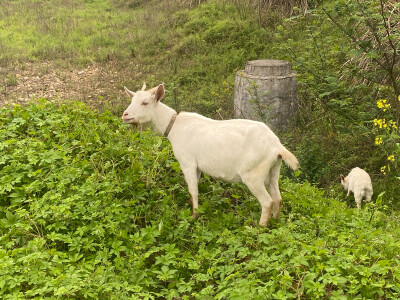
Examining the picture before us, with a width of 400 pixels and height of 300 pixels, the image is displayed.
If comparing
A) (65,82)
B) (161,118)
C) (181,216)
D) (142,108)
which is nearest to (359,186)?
(181,216)

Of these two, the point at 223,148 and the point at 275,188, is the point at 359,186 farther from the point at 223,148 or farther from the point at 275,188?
the point at 223,148

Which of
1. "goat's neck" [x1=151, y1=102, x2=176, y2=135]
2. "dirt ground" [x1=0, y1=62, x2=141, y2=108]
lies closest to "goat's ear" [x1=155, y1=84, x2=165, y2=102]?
"goat's neck" [x1=151, y1=102, x2=176, y2=135]

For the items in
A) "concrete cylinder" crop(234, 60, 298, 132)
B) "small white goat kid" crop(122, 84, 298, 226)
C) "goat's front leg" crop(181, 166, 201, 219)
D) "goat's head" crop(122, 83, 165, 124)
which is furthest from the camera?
"concrete cylinder" crop(234, 60, 298, 132)

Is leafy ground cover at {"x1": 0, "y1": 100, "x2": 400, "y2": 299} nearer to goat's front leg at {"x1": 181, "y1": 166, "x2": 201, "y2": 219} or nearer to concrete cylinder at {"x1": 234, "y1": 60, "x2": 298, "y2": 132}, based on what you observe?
goat's front leg at {"x1": 181, "y1": 166, "x2": 201, "y2": 219}

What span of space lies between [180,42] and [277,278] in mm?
11185

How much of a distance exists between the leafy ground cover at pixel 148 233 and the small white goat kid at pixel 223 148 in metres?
0.39

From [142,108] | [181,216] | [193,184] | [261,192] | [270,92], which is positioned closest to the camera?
[261,192]

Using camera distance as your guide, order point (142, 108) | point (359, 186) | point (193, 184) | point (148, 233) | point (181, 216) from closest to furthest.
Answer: point (148, 233) < point (181, 216) < point (193, 184) < point (142, 108) < point (359, 186)

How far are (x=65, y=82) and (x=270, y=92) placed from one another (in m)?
6.55

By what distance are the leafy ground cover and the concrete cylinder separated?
9.00ft

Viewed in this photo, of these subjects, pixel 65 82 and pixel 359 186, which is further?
pixel 65 82

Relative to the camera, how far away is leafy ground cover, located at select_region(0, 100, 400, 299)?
360 cm

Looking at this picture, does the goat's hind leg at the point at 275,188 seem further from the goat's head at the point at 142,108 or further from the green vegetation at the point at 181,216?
the goat's head at the point at 142,108

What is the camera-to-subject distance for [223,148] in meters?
4.66
